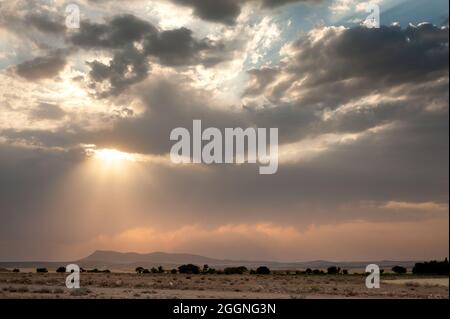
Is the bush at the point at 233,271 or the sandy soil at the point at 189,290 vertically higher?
the sandy soil at the point at 189,290

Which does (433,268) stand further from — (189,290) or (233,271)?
(189,290)

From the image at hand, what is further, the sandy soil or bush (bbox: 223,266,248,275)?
bush (bbox: 223,266,248,275)

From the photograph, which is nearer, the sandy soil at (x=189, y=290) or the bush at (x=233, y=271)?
the sandy soil at (x=189, y=290)

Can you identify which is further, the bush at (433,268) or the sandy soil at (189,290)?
the bush at (433,268)

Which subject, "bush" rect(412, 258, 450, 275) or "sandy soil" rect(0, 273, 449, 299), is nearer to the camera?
"sandy soil" rect(0, 273, 449, 299)

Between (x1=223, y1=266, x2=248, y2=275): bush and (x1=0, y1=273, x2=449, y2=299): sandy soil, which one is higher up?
(x1=0, y1=273, x2=449, y2=299): sandy soil

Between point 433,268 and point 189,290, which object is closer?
point 189,290

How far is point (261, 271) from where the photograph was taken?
119688 millimetres

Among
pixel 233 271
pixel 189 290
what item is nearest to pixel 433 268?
pixel 233 271

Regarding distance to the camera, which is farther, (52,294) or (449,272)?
(449,272)
